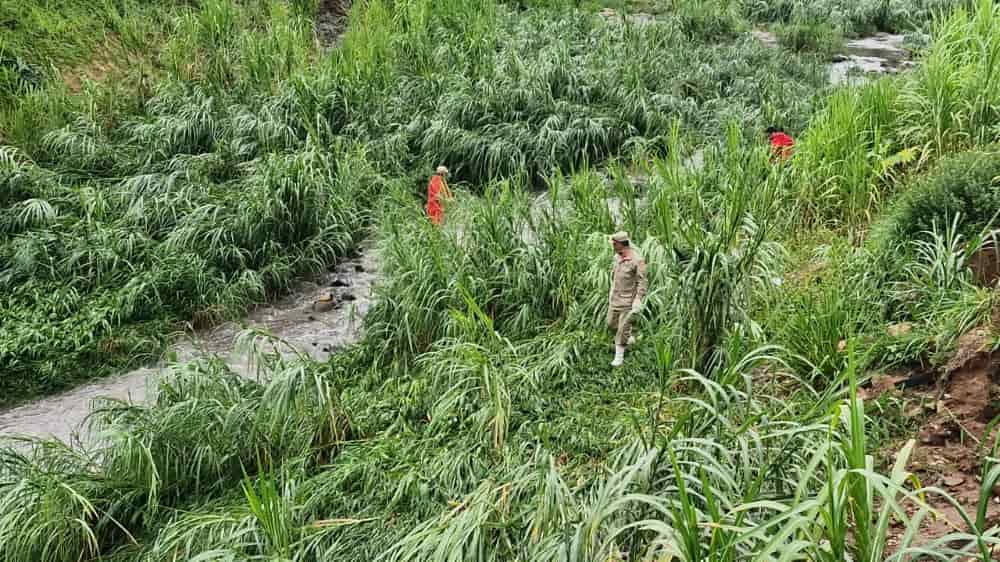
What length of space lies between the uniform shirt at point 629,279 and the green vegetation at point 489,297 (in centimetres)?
12

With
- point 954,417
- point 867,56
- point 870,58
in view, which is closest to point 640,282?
Result: point 954,417

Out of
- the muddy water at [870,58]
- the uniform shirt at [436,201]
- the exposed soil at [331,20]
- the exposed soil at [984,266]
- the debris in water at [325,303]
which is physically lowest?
the muddy water at [870,58]

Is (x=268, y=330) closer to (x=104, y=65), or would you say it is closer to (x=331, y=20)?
(x=104, y=65)

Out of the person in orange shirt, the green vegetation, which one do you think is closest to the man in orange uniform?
the green vegetation

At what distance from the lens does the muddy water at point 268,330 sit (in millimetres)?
6496


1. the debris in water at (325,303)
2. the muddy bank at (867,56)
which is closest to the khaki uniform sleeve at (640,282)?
the debris in water at (325,303)

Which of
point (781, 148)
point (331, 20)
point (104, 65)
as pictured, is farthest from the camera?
point (331, 20)

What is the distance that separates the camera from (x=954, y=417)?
403 cm

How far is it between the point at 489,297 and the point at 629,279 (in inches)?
59.8

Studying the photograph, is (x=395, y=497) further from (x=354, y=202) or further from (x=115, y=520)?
(x=354, y=202)

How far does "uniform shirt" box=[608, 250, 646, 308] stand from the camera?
18.1 ft

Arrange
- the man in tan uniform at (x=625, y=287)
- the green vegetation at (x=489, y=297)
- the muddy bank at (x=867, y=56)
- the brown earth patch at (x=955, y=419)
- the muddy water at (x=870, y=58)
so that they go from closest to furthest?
the green vegetation at (x=489, y=297) → the brown earth patch at (x=955, y=419) → the man in tan uniform at (x=625, y=287) → the muddy water at (x=870, y=58) → the muddy bank at (x=867, y=56)

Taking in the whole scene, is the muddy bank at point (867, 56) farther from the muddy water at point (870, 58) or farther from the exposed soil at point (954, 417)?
the exposed soil at point (954, 417)

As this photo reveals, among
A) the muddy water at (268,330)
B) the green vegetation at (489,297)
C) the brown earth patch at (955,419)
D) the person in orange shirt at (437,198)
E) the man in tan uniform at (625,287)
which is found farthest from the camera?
the person in orange shirt at (437,198)
